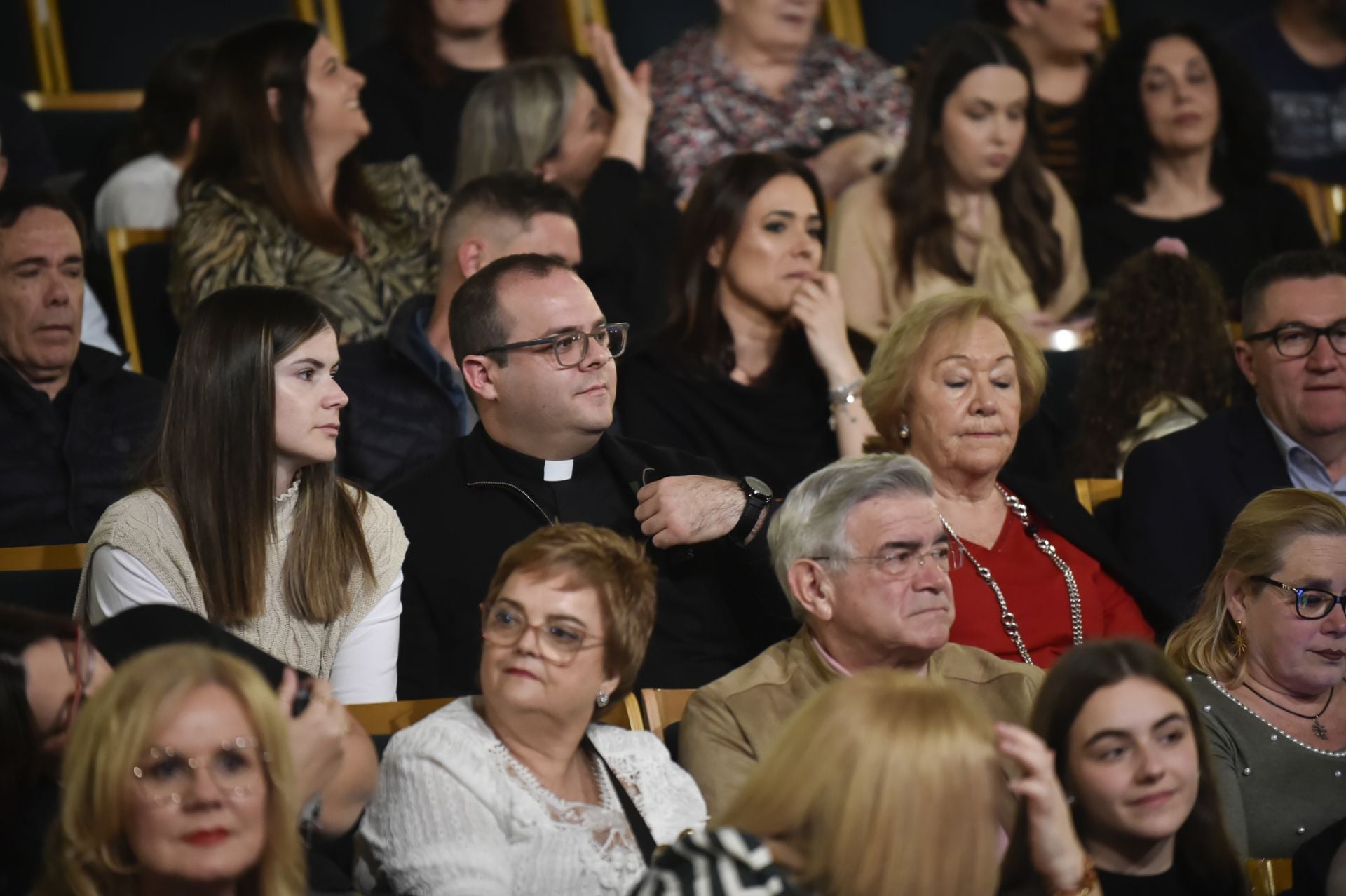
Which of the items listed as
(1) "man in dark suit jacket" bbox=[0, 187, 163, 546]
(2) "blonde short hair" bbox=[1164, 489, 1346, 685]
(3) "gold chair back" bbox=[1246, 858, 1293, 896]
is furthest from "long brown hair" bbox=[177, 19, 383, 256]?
(3) "gold chair back" bbox=[1246, 858, 1293, 896]

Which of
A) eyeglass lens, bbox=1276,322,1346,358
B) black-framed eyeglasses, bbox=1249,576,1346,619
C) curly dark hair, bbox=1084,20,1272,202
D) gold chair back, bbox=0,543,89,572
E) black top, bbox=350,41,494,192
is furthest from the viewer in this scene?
curly dark hair, bbox=1084,20,1272,202

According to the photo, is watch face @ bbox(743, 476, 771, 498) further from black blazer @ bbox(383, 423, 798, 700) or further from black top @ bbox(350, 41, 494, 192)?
black top @ bbox(350, 41, 494, 192)

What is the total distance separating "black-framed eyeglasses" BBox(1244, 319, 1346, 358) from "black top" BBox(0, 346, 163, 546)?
2.07m

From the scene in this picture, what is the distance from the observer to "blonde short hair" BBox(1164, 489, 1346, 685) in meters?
2.48

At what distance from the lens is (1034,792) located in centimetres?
186

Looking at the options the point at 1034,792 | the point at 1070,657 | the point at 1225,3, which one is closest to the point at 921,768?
the point at 1034,792

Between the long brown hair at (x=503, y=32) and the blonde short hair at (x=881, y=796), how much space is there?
3015 mm

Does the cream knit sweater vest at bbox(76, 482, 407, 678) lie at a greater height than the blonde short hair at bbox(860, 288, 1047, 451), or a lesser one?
lesser

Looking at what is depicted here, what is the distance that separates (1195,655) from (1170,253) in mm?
1359

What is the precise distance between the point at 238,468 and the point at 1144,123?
2932 millimetres

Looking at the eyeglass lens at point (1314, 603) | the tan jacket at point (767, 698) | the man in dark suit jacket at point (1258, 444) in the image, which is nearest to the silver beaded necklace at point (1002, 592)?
the man in dark suit jacket at point (1258, 444)

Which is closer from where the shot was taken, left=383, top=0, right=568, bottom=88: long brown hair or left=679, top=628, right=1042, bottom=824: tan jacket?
left=679, top=628, right=1042, bottom=824: tan jacket

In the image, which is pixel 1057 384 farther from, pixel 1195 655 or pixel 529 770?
pixel 529 770

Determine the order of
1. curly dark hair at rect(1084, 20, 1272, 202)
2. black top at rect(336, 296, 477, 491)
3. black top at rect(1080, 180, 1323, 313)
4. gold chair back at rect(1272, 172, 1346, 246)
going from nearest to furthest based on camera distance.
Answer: black top at rect(336, 296, 477, 491), black top at rect(1080, 180, 1323, 313), curly dark hair at rect(1084, 20, 1272, 202), gold chair back at rect(1272, 172, 1346, 246)
